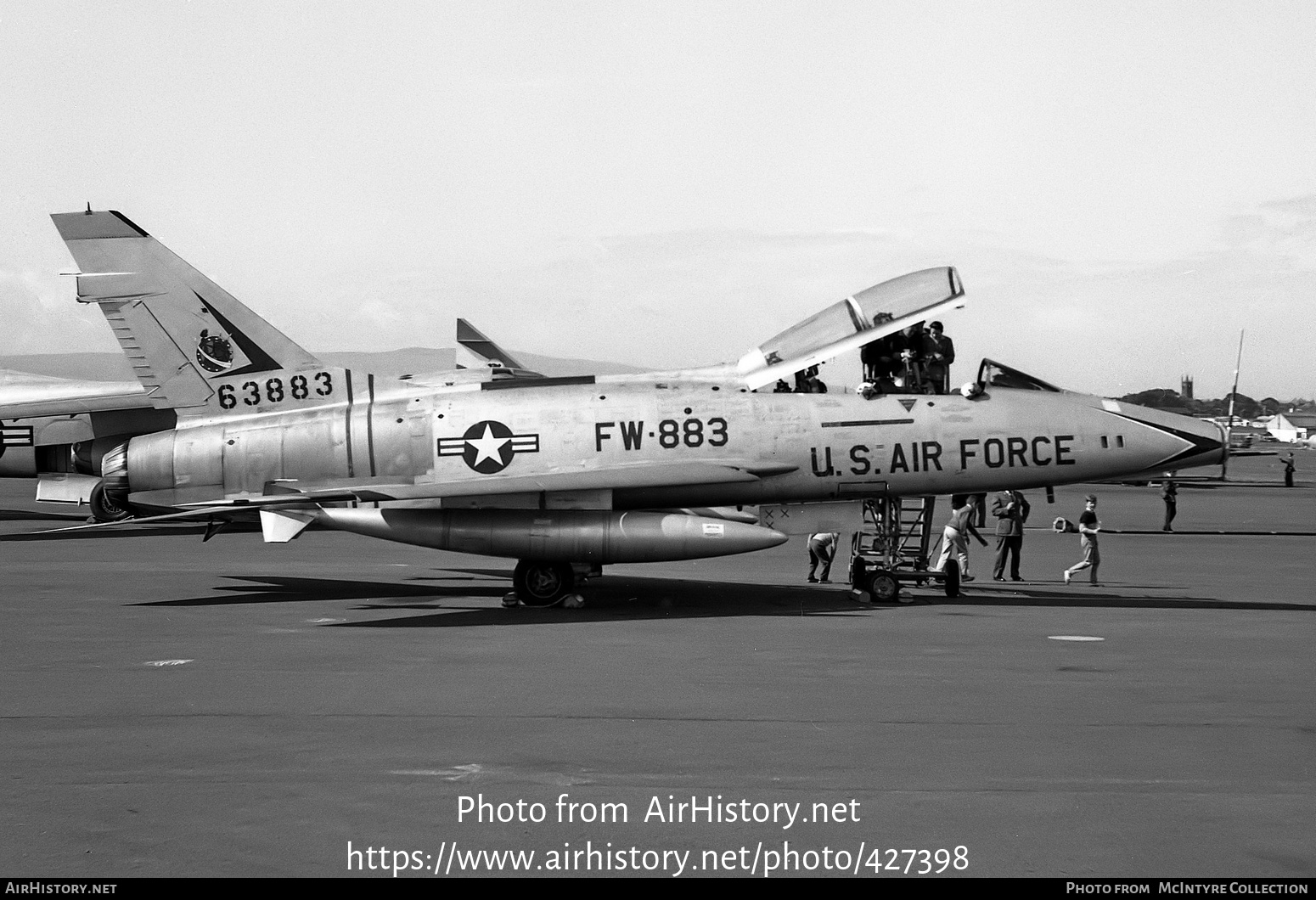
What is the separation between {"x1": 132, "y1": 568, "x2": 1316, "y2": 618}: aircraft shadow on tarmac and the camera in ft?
51.6

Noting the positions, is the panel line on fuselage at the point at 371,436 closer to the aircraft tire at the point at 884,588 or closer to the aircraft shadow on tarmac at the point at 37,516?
the aircraft tire at the point at 884,588

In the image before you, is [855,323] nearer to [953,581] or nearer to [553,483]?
[953,581]

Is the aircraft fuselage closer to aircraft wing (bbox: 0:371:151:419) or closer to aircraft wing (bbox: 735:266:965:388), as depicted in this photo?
aircraft wing (bbox: 735:266:965:388)

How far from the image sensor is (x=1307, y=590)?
19.2 meters

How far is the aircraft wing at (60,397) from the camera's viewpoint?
28.8m

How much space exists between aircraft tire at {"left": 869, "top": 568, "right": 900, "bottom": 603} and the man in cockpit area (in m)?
2.67

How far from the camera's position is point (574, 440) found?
54.5 feet

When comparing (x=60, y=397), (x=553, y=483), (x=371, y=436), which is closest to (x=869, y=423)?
(x=553, y=483)

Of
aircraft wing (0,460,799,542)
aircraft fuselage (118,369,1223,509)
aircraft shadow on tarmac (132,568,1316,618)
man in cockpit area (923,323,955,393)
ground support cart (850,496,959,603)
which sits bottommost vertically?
aircraft shadow on tarmac (132,568,1316,618)

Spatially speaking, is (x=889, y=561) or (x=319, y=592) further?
(x=319, y=592)

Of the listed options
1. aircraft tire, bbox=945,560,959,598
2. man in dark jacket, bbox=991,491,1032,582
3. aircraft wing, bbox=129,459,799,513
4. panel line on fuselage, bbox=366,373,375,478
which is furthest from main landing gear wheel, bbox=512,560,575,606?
man in dark jacket, bbox=991,491,1032,582

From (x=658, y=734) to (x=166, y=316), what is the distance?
11.9m

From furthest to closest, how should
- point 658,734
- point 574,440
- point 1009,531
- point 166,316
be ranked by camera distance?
point 1009,531 → point 166,316 → point 574,440 → point 658,734
